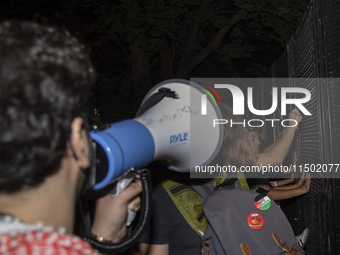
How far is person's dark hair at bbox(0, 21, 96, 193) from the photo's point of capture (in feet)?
2.07

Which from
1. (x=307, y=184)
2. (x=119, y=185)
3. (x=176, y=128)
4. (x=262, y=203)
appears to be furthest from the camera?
(x=307, y=184)

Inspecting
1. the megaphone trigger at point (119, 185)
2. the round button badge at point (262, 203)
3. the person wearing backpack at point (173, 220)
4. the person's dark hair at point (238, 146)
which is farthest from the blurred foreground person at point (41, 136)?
the person's dark hair at point (238, 146)

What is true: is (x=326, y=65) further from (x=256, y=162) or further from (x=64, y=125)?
(x=64, y=125)

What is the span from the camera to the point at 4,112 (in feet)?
2.04

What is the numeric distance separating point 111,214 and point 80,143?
46 centimetres

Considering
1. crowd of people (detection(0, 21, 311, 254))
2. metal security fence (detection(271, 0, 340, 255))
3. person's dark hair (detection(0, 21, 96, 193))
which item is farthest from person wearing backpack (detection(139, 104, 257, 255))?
person's dark hair (detection(0, 21, 96, 193))

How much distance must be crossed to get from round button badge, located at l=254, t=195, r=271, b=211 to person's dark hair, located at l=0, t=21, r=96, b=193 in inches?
53.8

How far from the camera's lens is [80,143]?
0.79m

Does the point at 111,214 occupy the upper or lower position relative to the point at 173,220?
upper

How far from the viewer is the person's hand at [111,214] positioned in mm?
1153

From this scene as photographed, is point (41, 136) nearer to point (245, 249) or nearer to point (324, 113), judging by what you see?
point (245, 249)

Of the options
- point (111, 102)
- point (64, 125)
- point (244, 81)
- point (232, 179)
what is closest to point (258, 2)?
Result: point (244, 81)

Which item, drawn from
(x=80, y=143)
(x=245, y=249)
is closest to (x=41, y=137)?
(x=80, y=143)

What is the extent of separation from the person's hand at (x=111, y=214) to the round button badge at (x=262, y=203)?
0.91m
